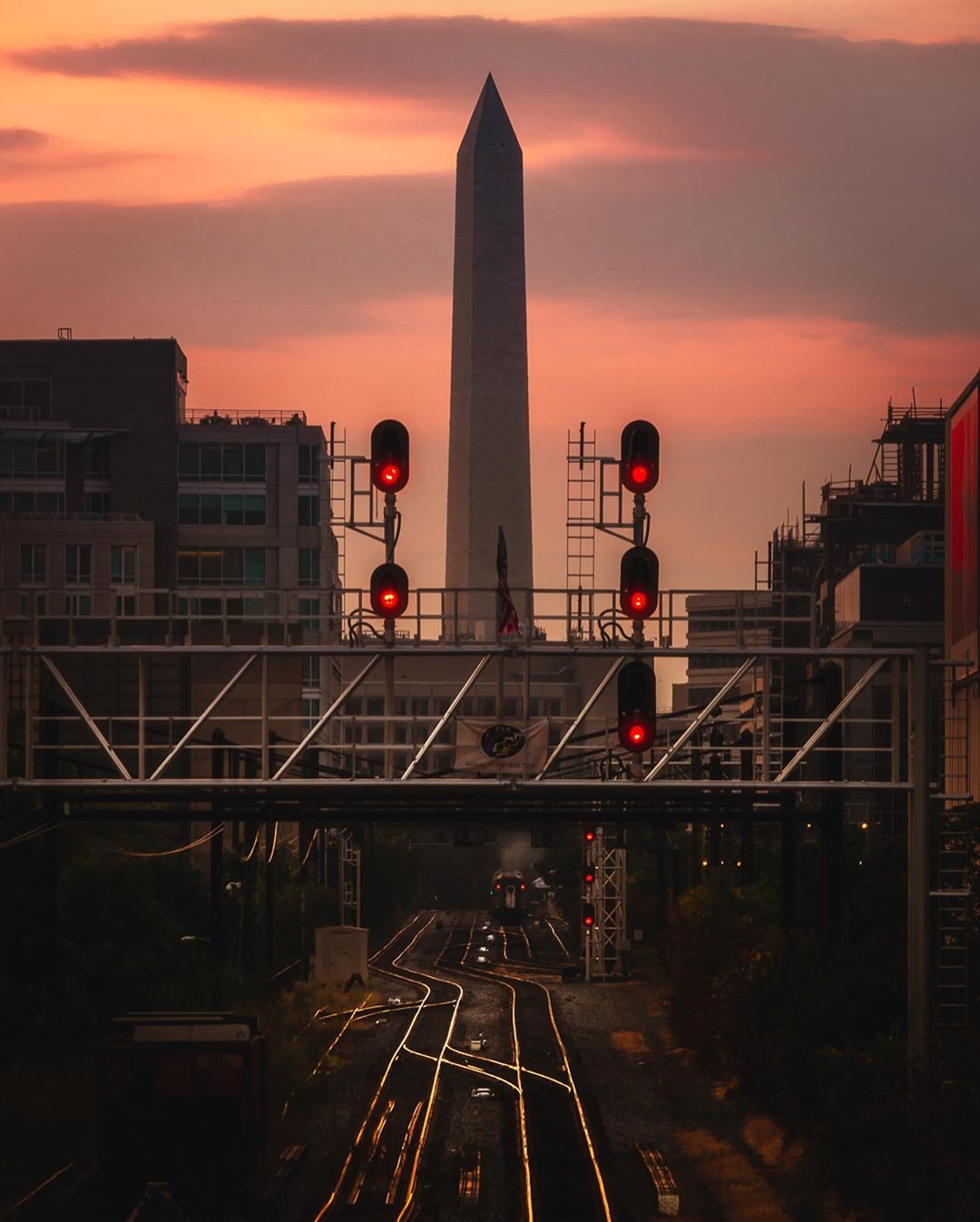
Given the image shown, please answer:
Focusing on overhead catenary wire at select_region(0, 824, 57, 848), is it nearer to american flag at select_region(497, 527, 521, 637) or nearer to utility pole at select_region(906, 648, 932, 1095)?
american flag at select_region(497, 527, 521, 637)

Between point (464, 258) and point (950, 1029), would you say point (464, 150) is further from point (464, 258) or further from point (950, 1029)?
point (950, 1029)

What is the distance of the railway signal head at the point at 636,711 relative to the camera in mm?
30828

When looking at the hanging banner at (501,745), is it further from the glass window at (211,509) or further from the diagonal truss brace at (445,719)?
the glass window at (211,509)

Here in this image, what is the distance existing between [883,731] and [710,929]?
6010 cm

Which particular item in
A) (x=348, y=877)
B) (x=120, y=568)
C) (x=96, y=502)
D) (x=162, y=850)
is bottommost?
(x=348, y=877)

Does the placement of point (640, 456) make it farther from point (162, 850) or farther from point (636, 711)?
point (162, 850)

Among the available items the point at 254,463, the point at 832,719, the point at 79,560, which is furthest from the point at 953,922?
the point at 254,463

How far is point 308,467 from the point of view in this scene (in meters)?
129

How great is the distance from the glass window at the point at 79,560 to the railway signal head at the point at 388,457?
95.4 m

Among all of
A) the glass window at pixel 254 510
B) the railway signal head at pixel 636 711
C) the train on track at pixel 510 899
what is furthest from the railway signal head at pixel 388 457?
the glass window at pixel 254 510

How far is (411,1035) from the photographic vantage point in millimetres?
53156

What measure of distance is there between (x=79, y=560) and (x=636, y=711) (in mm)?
95576

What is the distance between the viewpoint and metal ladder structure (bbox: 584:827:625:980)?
237ft

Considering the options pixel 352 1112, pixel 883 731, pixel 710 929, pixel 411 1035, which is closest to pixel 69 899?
pixel 352 1112
